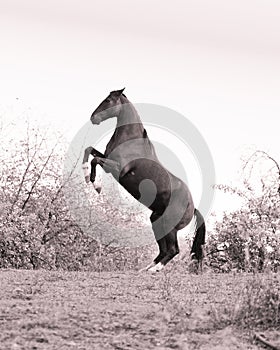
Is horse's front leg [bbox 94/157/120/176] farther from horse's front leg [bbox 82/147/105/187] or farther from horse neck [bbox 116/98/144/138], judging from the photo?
horse neck [bbox 116/98/144/138]

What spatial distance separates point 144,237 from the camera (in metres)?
26.2

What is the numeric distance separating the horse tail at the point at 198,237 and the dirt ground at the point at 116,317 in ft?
12.1

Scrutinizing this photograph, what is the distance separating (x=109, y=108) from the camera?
11.1 meters

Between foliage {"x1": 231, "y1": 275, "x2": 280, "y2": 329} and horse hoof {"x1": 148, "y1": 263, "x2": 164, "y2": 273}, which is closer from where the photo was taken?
foliage {"x1": 231, "y1": 275, "x2": 280, "y2": 329}

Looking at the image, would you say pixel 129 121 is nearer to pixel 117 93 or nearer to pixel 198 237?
pixel 117 93

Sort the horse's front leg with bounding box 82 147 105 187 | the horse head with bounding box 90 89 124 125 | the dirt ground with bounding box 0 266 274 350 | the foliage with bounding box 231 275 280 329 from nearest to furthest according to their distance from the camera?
the dirt ground with bounding box 0 266 274 350, the foliage with bounding box 231 275 280 329, the horse's front leg with bounding box 82 147 105 187, the horse head with bounding box 90 89 124 125

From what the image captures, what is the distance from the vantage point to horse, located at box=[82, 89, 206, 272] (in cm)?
1080

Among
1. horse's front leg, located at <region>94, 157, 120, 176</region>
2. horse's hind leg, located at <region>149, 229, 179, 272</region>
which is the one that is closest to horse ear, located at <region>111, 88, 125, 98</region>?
horse's front leg, located at <region>94, 157, 120, 176</region>

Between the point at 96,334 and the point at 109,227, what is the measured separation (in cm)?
1997

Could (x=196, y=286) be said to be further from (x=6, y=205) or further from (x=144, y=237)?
(x=144, y=237)

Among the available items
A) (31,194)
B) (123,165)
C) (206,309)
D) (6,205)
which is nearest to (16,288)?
(206,309)

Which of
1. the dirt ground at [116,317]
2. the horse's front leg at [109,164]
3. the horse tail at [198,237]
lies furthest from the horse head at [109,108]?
the dirt ground at [116,317]

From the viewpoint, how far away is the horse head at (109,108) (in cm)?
1112

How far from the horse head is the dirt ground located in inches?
152
